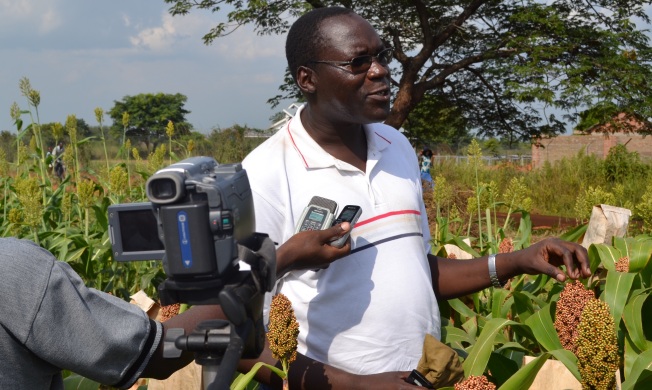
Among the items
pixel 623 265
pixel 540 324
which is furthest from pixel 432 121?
pixel 540 324

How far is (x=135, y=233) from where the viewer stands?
1.17 metres

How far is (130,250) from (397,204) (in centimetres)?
85

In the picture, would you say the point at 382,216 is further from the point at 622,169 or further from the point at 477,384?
the point at 622,169

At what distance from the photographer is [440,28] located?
1997cm

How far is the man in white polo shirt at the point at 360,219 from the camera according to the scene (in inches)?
70.0

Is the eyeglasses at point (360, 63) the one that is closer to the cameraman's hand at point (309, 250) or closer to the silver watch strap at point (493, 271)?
the cameraman's hand at point (309, 250)

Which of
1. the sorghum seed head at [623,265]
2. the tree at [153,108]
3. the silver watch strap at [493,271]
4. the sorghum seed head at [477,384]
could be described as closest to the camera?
the sorghum seed head at [477,384]

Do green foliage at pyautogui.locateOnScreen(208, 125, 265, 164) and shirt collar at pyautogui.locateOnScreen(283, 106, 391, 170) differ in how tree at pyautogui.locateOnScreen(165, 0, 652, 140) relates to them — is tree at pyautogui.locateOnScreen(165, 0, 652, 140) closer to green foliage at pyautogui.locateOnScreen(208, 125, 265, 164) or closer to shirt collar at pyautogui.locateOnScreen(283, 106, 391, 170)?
green foliage at pyautogui.locateOnScreen(208, 125, 265, 164)

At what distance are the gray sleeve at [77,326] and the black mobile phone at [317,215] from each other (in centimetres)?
57

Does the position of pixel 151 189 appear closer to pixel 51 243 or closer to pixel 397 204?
pixel 397 204

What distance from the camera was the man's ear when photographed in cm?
196

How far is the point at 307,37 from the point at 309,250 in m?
0.63

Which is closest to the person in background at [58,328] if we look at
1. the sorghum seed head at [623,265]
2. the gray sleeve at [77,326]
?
the gray sleeve at [77,326]

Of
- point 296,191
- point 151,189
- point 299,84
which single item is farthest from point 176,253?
point 299,84
